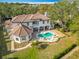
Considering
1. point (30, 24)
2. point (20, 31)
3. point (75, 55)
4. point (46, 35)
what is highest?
point (30, 24)

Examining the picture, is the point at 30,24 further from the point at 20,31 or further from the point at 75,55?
the point at 75,55

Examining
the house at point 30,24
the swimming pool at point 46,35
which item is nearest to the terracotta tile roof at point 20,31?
the house at point 30,24

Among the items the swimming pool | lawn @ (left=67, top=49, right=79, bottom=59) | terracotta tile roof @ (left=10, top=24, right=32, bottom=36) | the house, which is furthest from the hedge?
terracotta tile roof @ (left=10, top=24, right=32, bottom=36)

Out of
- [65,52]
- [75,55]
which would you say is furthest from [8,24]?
[75,55]

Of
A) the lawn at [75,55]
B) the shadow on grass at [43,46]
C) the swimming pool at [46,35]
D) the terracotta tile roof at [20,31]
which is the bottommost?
the lawn at [75,55]

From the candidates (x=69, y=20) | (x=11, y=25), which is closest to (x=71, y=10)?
(x=69, y=20)

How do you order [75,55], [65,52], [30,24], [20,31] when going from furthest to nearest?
[30,24] → [20,31] → [65,52] → [75,55]

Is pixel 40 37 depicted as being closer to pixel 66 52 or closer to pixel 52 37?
pixel 52 37

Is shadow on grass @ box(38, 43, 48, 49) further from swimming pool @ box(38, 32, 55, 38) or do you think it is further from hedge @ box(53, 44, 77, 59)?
hedge @ box(53, 44, 77, 59)

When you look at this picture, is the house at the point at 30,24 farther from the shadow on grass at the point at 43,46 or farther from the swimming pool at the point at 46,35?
the shadow on grass at the point at 43,46

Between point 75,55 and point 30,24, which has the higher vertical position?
point 30,24

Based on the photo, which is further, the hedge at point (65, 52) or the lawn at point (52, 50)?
the lawn at point (52, 50)

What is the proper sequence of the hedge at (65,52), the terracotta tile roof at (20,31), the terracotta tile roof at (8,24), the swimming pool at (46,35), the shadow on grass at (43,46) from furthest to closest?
the terracotta tile roof at (8,24) → the swimming pool at (46,35) → the terracotta tile roof at (20,31) → the shadow on grass at (43,46) → the hedge at (65,52)

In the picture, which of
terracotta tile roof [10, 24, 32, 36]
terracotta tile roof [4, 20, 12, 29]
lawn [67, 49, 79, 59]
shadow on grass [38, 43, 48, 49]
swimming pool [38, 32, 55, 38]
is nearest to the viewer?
lawn [67, 49, 79, 59]
